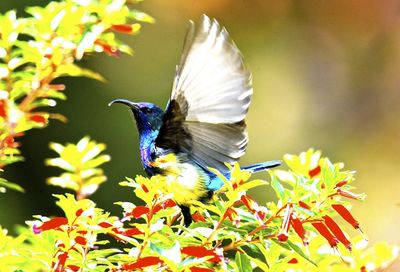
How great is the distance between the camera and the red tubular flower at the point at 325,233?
141 cm

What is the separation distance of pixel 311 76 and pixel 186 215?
3.84m

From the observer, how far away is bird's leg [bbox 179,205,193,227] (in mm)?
1642

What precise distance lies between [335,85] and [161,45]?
4.56 ft

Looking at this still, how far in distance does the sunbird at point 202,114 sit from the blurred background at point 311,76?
2.44 meters

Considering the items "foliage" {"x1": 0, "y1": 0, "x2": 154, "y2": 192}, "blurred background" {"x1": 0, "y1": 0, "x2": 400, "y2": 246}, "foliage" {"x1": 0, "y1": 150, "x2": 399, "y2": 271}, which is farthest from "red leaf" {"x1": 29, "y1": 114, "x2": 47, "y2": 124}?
"blurred background" {"x1": 0, "y1": 0, "x2": 400, "y2": 246}

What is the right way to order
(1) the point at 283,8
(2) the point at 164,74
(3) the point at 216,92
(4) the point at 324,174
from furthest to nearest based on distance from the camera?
(1) the point at 283,8
(2) the point at 164,74
(3) the point at 216,92
(4) the point at 324,174

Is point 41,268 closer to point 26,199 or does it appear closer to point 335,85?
point 26,199

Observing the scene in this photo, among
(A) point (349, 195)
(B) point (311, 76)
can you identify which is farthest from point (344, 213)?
(B) point (311, 76)

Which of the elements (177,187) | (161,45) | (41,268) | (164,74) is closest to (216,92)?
(177,187)

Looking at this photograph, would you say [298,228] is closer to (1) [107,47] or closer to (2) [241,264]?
(2) [241,264]

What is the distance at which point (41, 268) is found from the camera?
4.41 ft

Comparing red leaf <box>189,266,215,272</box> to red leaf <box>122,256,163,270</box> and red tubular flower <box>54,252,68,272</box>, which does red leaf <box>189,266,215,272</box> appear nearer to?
red leaf <box>122,256,163,270</box>

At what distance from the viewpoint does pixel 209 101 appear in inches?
65.3

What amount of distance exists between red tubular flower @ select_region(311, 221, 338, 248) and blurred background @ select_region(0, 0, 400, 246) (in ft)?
8.95
